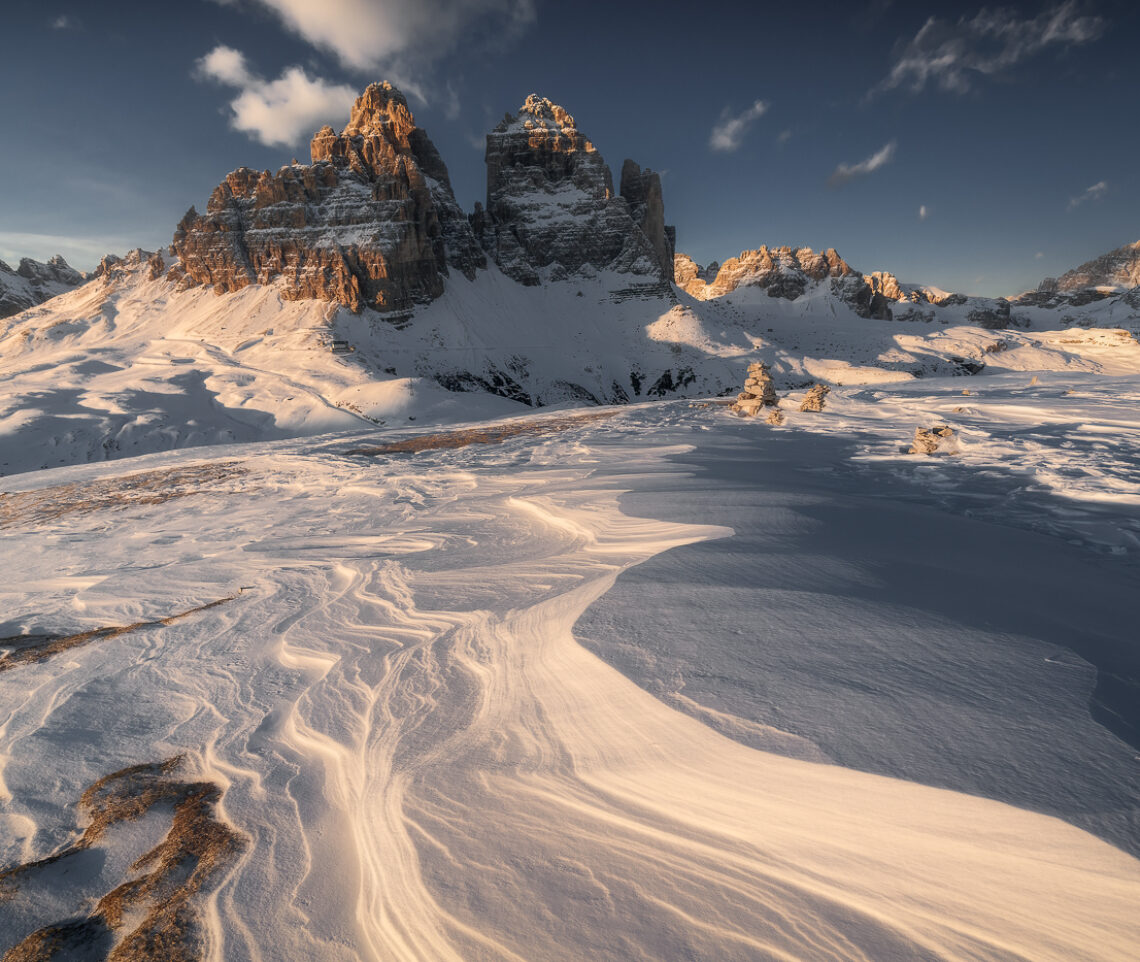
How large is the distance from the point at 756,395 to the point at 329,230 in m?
42.1

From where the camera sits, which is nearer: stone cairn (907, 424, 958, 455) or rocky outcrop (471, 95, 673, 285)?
stone cairn (907, 424, 958, 455)

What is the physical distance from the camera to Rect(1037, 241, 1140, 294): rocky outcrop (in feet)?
450

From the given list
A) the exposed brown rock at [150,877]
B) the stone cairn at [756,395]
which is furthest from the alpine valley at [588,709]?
the stone cairn at [756,395]

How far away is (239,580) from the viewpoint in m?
3.98

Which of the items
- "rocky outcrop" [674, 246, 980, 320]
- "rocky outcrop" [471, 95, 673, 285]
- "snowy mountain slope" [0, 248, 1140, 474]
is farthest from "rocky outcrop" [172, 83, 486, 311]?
"rocky outcrop" [674, 246, 980, 320]

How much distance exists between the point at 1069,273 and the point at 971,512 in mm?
216525

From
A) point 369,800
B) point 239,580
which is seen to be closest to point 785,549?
point 369,800

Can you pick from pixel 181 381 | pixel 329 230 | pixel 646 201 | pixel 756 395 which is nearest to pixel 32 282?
pixel 329 230

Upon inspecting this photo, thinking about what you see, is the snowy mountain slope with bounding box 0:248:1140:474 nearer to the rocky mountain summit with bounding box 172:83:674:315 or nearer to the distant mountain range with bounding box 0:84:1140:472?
the distant mountain range with bounding box 0:84:1140:472

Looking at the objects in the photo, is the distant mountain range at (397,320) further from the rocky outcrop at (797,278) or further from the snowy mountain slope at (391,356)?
the rocky outcrop at (797,278)

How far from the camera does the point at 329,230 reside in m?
41.6

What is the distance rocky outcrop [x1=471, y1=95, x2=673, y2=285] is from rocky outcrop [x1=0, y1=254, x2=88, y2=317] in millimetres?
66015

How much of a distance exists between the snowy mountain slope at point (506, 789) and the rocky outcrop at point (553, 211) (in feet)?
175

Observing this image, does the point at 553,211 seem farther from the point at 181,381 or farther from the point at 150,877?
the point at 150,877
